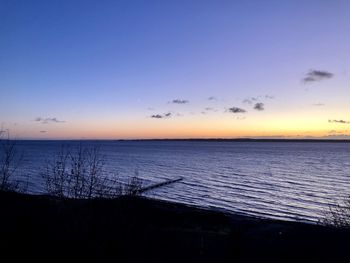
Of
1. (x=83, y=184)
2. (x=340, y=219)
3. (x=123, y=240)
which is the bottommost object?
(x=340, y=219)

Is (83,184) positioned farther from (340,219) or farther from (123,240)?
(340,219)

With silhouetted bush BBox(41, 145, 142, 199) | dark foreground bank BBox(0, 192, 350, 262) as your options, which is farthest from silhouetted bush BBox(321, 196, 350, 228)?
silhouetted bush BBox(41, 145, 142, 199)

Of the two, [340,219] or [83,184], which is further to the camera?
[340,219]

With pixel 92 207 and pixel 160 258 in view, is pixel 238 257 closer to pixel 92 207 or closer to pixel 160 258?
pixel 160 258

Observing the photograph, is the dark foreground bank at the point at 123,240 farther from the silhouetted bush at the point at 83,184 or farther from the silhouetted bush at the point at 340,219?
the silhouetted bush at the point at 340,219

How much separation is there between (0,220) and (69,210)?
187 cm

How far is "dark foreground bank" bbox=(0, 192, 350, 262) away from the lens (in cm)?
944

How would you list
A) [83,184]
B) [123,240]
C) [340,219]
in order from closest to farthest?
[123,240] < [83,184] < [340,219]

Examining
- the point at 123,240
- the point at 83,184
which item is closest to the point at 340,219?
the point at 123,240

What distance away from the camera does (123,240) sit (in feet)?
31.7

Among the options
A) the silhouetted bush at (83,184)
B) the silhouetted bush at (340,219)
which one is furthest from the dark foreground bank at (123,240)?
the silhouetted bush at (340,219)

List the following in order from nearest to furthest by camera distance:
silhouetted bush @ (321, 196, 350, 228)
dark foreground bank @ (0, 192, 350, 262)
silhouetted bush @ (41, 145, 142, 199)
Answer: dark foreground bank @ (0, 192, 350, 262)
silhouetted bush @ (41, 145, 142, 199)
silhouetted bush @ (321, 196, 350, 228)

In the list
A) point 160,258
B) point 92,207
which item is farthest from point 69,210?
point 160,258

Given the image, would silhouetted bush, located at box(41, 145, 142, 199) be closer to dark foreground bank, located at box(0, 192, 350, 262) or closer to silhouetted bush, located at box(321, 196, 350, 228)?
dark foreground bank, located at box(0, 192, 350, 262)
